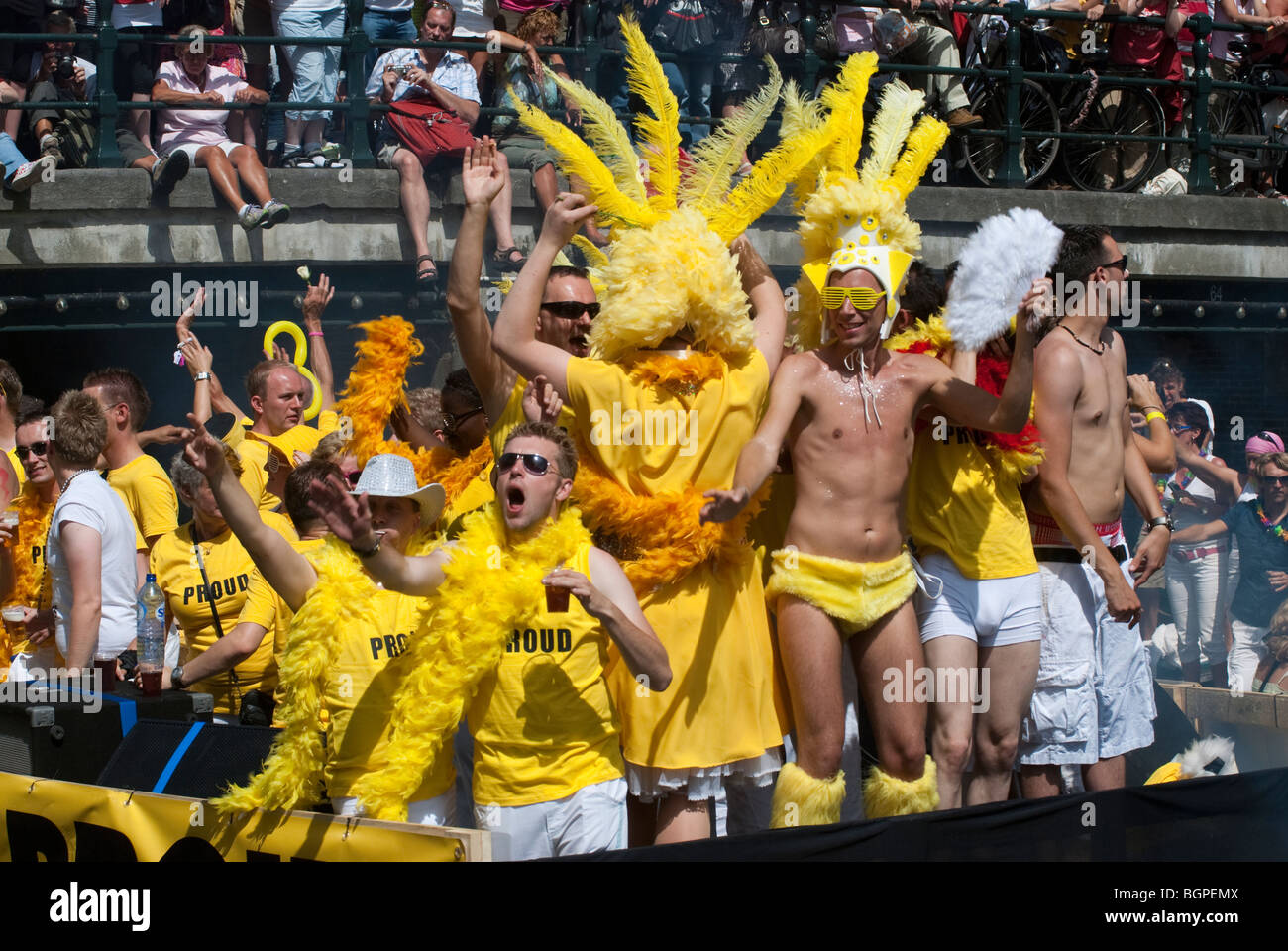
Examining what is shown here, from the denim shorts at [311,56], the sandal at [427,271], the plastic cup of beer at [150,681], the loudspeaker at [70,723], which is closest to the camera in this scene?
the loudspeaker at [70,723]

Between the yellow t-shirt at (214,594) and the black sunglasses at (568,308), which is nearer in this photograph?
the black sunglasses at (568,308)

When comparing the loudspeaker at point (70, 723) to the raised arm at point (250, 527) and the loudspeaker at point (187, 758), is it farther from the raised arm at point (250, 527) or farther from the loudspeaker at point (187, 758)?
the raised arm at point (250, 527)

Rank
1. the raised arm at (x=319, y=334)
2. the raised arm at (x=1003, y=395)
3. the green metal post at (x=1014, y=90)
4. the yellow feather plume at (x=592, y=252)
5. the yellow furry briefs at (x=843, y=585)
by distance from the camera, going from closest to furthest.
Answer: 1. the yellow furry briefs at (x=843, y=585)
2. the raised arm at (x=1003, y=395)
3. the yellow feather plume at (x=592, y=252)
4. the raised arm at (x=319, y=334)
5. the green metal post at (x=1014, y=90)

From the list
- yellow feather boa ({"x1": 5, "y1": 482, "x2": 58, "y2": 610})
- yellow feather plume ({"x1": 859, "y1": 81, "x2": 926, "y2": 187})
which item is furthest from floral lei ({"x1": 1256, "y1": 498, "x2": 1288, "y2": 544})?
yellow feather boa ({"x1": 5, "y1": 482, "x2": 58, "y2": 610})

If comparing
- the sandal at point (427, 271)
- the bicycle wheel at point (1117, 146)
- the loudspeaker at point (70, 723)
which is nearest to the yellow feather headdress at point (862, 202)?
the loudspeaker at point (70, 723)

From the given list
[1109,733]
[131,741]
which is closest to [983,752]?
[1109,733]

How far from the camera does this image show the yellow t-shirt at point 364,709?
11.5ft

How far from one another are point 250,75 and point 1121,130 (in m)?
5.75

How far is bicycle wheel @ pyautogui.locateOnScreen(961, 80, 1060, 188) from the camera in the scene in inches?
356

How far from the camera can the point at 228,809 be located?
136 inches

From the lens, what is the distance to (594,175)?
395 cm

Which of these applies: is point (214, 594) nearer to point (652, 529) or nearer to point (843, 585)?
point (652, 529)

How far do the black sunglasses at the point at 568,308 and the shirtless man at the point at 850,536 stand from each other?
59 cm

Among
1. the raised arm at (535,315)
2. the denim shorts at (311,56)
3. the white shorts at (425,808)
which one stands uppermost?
the denim shorts at (311,56)
